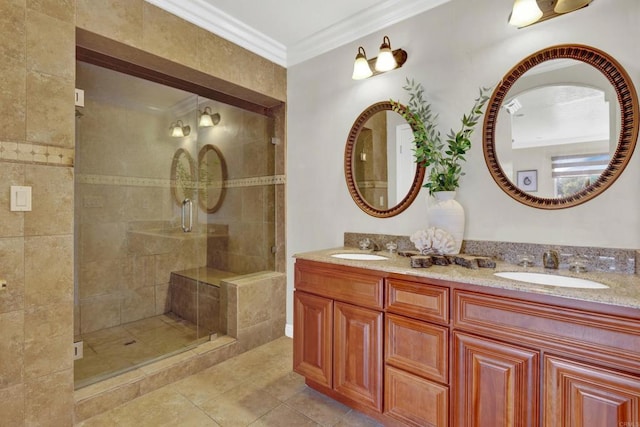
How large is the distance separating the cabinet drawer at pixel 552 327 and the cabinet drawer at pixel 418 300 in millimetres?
58

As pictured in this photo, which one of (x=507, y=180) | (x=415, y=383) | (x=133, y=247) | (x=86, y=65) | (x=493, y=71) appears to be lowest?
(x=415, y=383)

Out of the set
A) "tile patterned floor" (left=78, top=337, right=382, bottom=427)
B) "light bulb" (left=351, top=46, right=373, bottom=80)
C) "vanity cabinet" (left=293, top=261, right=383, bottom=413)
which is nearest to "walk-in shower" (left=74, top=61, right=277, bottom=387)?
"tile patterned floor" (left=78, top=337, right=382, bottom=427)

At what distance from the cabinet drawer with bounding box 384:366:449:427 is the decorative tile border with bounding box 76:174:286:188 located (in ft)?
6.34

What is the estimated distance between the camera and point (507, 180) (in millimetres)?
1790

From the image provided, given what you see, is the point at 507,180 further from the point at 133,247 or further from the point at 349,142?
the point at 133,247

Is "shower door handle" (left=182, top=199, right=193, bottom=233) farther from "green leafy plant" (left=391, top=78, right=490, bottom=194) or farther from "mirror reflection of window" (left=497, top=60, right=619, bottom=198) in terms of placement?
"mirror reflection of window" (left=497, top=60, right=619, bottom=198)

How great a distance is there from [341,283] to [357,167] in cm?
101

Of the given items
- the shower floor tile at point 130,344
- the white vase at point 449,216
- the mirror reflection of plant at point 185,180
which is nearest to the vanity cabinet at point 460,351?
the white vase at point 449,216

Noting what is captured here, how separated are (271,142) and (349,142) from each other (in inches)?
35.7

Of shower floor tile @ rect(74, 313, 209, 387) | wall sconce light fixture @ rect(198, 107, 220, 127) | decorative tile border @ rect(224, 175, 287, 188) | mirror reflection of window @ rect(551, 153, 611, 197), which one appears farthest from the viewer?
decorative tile border @ rect(224, 175, 287, 188)

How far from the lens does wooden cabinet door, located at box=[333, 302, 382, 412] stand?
167cm

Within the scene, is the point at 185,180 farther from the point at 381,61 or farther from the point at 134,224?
the point at 381,61

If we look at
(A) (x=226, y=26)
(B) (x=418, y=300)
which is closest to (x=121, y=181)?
(A) (x=226, y=26)

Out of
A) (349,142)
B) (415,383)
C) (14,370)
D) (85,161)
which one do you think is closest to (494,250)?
(415,383)
